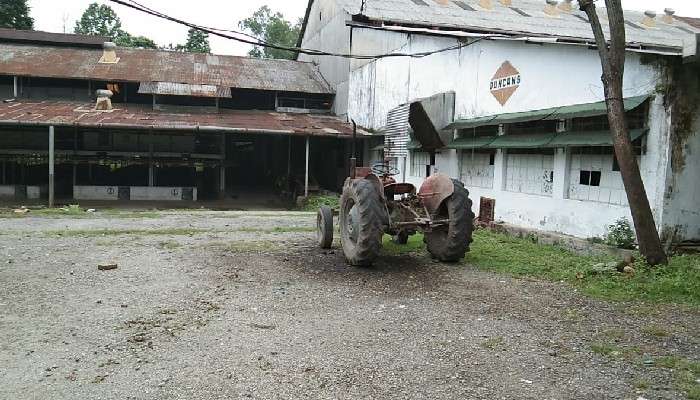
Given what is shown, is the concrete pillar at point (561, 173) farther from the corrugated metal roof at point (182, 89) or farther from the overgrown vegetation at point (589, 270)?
the corrugated metal roof at point (182, 89)

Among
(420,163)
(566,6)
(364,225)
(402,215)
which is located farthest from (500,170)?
(566,6)

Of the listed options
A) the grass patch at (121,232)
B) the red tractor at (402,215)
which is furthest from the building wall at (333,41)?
the red tractor at (402,215)

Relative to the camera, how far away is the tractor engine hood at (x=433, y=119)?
13609 mm

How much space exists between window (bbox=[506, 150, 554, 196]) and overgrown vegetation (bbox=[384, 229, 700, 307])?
1.26m

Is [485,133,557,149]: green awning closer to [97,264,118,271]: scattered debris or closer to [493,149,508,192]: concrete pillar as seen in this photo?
[493,149,508,192]: concrete pillar

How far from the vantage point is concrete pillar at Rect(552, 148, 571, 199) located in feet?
32.1

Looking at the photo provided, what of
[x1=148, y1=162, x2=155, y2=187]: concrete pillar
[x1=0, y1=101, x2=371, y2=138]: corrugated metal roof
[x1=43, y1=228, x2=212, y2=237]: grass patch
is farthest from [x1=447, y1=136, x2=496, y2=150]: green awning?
[x1=148, y1=162, x2=155, y2=187]: concrete pillar

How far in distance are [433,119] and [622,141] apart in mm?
7323

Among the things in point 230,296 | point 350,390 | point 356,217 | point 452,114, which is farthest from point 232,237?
point 350,390

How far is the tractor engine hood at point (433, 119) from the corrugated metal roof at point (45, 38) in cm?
1864

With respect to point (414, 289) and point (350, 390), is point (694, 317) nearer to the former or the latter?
point (414, 289)

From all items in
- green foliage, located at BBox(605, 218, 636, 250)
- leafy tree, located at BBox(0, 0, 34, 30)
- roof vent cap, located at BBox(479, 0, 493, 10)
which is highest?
leafy tree, located at BBox(0, 0, 34, 30)

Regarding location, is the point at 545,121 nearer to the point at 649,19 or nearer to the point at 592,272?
the point at 592,272

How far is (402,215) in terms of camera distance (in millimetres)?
8078
